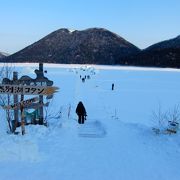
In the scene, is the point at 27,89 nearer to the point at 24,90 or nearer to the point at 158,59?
the point at 24,90

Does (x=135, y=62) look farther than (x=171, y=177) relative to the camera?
Yes

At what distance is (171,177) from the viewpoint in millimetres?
7434

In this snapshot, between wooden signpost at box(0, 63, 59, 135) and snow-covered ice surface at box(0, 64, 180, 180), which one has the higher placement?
wooden signpost at box(0, 63, 59, 135)

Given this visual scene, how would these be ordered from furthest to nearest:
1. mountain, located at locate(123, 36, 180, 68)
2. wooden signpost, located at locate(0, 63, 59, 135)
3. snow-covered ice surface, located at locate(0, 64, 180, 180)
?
mountain, located at locate(123, 36, 180, 68) < wooden signpost, located at locate(0, 63, 59, 135) < snow-covered ice surface, located at locate(0, 64, 180, 180)

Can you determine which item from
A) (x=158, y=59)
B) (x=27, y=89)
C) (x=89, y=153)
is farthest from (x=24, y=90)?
(x=158, y=59)

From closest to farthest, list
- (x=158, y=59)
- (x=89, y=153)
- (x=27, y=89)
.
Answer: (x=89, y=153), (x=27, y=89), (x=158, y=59)

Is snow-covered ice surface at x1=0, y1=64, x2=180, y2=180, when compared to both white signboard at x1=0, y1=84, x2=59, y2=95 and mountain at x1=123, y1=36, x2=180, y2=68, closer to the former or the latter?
white signboard at x1=0, y1=84, x2=59, y2=95

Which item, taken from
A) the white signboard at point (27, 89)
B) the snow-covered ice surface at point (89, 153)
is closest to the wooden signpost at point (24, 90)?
the white signboard at point (27, 89)

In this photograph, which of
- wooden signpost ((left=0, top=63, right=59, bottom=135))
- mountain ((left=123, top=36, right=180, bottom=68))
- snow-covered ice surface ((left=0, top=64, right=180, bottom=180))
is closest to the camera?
snow-covered ice surface ((left=0, top=64, right=180, bottom=180))

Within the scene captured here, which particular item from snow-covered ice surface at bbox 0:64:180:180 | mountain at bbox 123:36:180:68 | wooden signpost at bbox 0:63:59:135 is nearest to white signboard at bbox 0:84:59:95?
wooden signpost at bbox 0:63:59:135

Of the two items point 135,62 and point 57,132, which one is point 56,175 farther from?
point 135,62

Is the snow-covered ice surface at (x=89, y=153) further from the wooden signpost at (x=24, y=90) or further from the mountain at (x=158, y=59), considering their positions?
the mountain at (x=158, y=59)

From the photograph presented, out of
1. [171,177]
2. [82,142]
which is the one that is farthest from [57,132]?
[171,177]

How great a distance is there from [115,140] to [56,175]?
3.45m
